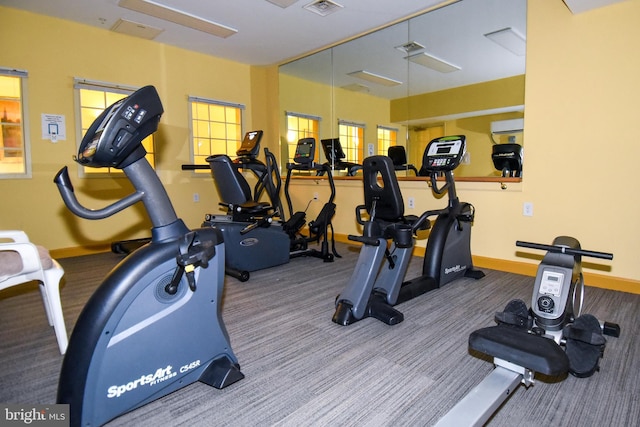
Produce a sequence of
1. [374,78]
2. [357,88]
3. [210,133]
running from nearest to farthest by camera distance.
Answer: [210,133]
[374,78]
[357,88]

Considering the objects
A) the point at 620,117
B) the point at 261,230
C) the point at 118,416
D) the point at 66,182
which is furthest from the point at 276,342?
the point at 620,117

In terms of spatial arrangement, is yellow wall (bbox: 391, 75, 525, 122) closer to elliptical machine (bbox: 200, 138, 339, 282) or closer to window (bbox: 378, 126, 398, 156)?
window (bbox: 378, 126, 398, 156)

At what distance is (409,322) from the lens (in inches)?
95.6

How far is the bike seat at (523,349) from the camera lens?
1288mm

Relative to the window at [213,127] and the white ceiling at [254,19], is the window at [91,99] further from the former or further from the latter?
the window at [213,127]

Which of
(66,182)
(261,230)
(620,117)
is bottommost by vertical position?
(261,230)

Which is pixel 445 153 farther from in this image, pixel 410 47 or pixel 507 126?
pixel 410 47

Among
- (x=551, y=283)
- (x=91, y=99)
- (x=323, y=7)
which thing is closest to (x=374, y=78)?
(x=323, y=7)

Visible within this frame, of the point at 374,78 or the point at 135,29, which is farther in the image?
the point at 374,78

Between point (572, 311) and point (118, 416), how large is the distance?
2365mm

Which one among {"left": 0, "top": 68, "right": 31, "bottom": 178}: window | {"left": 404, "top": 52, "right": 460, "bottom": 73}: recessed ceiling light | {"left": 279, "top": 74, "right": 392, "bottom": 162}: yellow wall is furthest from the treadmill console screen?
{"left": 0, "top": 68, "right": 31, "bottom": 178}: window

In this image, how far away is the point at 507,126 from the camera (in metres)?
4.14

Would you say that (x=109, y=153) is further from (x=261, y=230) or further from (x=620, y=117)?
(x=620, y=117)

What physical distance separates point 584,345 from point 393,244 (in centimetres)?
128
